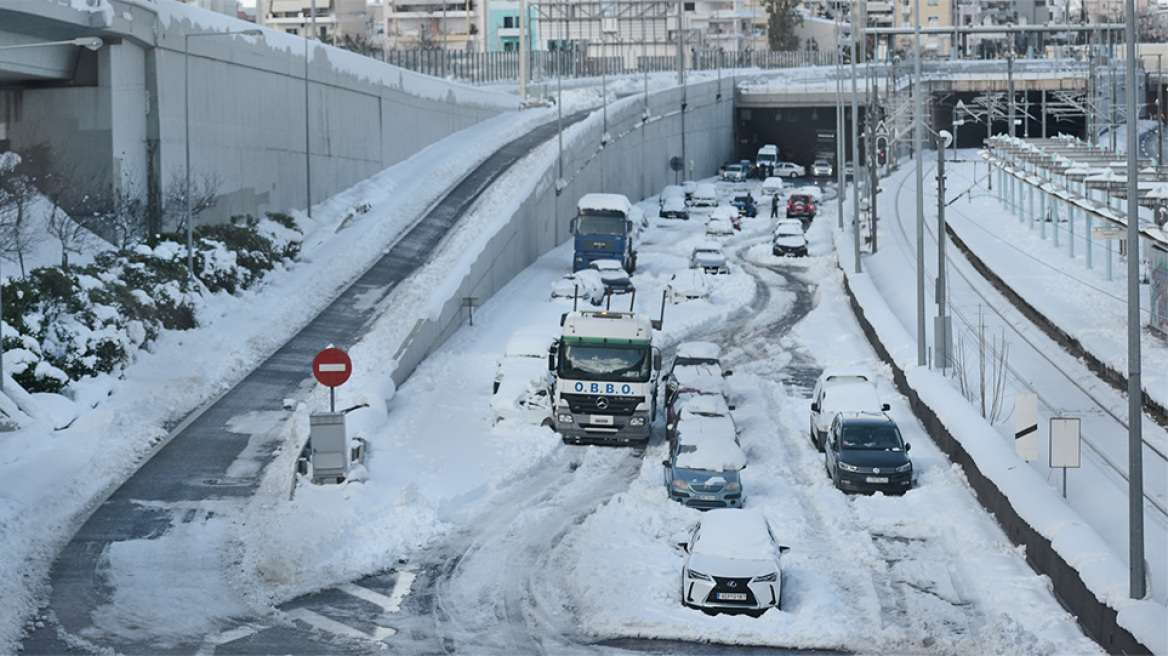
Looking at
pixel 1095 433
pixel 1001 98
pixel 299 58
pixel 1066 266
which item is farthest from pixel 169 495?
pixel 1001 98

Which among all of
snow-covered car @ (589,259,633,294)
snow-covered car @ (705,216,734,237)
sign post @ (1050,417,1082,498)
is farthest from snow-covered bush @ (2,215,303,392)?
snow-covered car @ (705,216,734,237)

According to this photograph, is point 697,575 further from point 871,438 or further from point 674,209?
point 674,209

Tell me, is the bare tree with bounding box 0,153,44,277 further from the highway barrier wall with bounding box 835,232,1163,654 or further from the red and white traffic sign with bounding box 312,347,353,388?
the highway barrier wall with bounding box 835,232,1163,654

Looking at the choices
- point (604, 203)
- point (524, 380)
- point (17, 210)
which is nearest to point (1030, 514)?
point (524, 380)

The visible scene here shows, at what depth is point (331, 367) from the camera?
26625 mm

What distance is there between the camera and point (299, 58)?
59.5 m

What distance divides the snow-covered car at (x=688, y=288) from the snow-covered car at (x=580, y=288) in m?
2.62

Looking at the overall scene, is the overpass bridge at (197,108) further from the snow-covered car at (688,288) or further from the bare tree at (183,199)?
the snow-covered car at (688,288)

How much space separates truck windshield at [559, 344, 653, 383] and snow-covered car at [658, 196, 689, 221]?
4840 cm

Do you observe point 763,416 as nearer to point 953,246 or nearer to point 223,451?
point 223,451

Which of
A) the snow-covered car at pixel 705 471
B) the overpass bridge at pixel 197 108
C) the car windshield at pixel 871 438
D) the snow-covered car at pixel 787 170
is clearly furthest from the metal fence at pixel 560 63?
the snow-covered car at pixel 705 471

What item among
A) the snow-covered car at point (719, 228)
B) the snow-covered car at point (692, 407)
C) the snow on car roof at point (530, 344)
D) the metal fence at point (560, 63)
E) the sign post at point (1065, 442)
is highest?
the metal fence at point (560, 63)

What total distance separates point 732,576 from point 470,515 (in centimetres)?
728

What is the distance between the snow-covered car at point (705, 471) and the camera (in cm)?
2789
